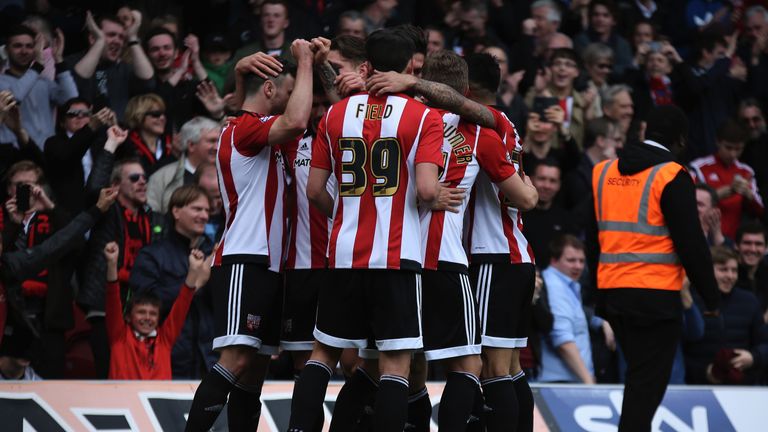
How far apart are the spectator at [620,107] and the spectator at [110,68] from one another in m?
4.87

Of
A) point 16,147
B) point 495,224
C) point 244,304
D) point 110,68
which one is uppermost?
point 110,68

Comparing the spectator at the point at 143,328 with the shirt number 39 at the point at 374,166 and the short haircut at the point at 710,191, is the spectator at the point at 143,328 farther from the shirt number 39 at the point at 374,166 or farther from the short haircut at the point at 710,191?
the short haircut at the point at 710,191

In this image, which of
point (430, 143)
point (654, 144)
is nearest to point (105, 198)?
point (430, 143)

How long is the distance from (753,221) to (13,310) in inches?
297

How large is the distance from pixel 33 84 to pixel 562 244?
4.81 metres

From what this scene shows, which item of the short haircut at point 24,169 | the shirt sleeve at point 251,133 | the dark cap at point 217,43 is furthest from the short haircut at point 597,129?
the shirt sleeve at point 251,133

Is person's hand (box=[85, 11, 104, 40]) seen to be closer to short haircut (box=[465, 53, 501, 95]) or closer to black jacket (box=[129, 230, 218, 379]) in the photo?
black jacket (box=[129, 230, 218, 379])

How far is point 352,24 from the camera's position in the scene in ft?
43.1

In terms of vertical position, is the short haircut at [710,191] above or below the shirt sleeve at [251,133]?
below

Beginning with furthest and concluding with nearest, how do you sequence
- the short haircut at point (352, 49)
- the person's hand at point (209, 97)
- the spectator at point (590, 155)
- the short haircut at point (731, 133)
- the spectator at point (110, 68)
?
the short haircut at point (731, 133)
the spectator at point (590, 155)
the person's hand at point (209, 97)
the spectator at point (110, 68)
the short haircut at point (352, 49)

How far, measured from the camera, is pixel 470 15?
47.1ft

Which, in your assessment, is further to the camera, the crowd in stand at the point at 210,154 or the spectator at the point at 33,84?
the spectator at the point at 33,84

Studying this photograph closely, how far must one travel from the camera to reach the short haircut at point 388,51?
7102 millimetres

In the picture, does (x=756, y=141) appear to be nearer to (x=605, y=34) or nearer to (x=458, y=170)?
(x=605, y=34)
